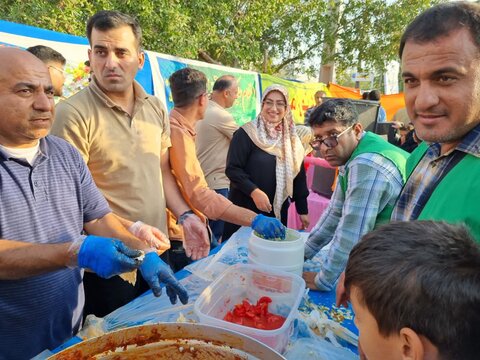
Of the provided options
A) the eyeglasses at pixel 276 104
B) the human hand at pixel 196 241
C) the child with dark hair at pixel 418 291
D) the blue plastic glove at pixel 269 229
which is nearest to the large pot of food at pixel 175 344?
the child with dark hair at pixel 418 291

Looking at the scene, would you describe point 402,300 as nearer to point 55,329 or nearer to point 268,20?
point 55,329

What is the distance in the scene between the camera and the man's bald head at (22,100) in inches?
49.2

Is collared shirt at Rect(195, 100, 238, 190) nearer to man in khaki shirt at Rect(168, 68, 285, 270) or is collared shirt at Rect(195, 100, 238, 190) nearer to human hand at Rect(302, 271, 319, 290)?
man in khaki shirt at Rect(168, 68, 285, 270)

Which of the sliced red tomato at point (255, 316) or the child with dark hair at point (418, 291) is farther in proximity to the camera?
the sliced red tomato at point (255, 316)

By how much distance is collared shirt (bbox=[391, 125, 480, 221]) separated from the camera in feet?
Result: 3.59

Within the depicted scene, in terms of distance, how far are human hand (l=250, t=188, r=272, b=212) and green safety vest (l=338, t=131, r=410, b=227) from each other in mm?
901

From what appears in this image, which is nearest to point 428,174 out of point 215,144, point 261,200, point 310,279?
point 310,279

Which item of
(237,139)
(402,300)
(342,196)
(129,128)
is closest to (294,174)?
(237,139)

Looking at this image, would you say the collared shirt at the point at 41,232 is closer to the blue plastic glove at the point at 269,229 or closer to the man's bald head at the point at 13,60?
the man's bald head at the point at 13,60

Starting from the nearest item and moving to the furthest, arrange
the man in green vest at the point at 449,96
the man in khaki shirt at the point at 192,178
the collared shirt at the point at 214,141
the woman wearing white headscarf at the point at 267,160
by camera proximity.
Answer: the man in green vest at the point at 449,96 → the man in khaki shirt at the point at 192,178 → the woman wearing white headscarf at the point at 267,160 → the collared shirt at the point at 214,141

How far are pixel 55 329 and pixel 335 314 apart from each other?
1.24 metres

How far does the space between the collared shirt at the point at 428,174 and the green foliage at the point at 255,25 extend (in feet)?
20.4

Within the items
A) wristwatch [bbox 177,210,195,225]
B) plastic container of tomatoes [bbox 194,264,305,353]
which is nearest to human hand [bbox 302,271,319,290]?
plastic container of tomatoes [bbox 194,264,305,353]

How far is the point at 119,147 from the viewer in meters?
1.85
